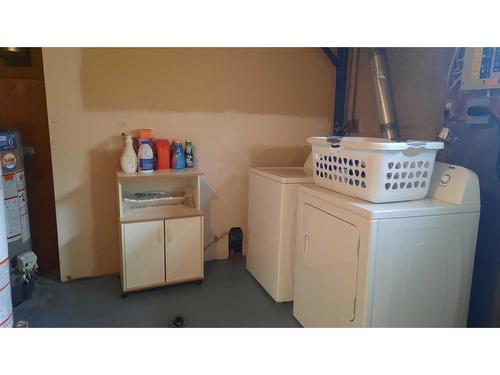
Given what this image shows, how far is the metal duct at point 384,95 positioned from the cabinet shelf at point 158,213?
1.50 m

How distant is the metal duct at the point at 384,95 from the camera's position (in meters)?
2.36

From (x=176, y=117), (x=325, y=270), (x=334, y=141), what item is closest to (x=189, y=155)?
(x=176, y=117)

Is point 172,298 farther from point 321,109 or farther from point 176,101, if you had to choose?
point 321,109

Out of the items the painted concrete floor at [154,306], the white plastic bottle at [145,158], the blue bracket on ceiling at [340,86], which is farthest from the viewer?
the blue bracket on ceiling at [340,86]

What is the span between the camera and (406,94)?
238cm

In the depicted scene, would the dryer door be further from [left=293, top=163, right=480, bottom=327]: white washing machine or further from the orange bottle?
the orange bottle

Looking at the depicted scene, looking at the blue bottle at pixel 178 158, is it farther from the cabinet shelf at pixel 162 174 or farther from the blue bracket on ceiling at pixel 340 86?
the blue bracket on ceiling at pixel 340 86

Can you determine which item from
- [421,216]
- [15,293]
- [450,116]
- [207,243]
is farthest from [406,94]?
[15,293]

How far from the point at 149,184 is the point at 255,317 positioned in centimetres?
136

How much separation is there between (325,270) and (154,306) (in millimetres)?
1239

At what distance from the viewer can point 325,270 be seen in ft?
6.11

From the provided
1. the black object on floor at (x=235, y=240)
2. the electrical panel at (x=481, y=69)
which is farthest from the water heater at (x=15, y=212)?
the electrical panel at (x=481, y=69)

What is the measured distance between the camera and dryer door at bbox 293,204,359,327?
165 cm

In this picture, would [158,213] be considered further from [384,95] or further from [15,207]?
[384,95]
